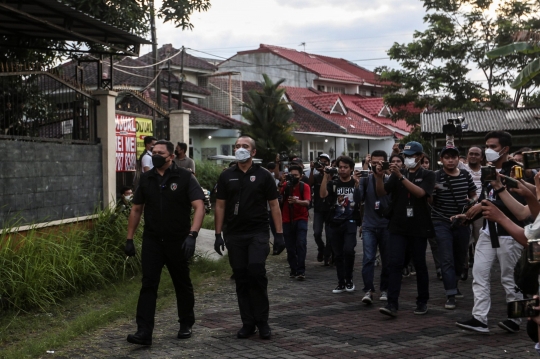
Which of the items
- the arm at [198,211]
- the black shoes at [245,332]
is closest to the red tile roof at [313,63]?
the arm at [198,211]

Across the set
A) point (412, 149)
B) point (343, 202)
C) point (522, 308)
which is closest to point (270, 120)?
point (343, 202)

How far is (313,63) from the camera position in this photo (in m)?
59.3

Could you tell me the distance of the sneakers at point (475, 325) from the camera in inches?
302

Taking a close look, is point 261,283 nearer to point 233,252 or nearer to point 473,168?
point 233,252

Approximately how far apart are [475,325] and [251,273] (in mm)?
2313

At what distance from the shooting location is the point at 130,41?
1320 centimetres

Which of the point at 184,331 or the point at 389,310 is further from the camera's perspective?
the point at 389,310

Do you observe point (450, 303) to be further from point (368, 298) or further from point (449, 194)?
point (449, 194)

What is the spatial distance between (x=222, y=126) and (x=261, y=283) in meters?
31.6

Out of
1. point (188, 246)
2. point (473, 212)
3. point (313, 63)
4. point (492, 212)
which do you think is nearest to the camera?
point (492, 212)

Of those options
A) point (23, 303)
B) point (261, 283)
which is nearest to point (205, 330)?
point (261, 283)

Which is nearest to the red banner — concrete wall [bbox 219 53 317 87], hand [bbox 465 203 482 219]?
hand [bbox 465 203 482 219]

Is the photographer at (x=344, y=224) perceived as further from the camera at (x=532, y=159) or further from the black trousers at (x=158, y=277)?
the camera at (x=532, y=159)

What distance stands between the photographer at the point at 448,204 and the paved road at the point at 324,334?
1.31ft
